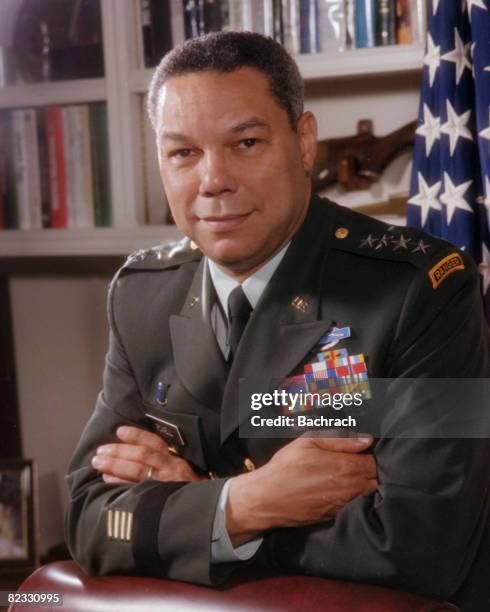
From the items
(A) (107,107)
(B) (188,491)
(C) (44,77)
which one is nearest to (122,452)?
(B) (188,491)

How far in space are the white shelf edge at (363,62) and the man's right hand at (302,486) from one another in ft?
3.10

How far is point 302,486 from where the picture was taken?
109 centimetres

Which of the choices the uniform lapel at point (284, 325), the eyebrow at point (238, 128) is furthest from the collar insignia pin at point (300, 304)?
the eyebrow at point (238, 128)

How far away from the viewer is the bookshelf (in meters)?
2.00

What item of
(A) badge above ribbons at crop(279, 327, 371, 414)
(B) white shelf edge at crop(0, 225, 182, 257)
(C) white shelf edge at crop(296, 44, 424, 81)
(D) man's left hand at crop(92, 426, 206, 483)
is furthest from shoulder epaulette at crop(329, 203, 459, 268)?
(B) white shelf edge at crop(0, 225, 182, 257)

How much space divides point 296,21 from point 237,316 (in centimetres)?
85

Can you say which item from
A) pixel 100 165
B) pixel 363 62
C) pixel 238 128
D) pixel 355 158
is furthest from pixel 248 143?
pixel 100 165

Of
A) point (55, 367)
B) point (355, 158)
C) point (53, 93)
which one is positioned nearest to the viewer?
point (355, 158)

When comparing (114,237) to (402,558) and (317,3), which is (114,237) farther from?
(402,558)

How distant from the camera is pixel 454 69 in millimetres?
1646

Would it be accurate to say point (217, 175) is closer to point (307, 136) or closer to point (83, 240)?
point (307, 136)

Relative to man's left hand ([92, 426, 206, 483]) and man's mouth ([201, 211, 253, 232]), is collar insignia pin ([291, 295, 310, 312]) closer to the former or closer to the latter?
man's mouth ([201, 211, 253, 232])

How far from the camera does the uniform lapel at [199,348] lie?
4.19 feet

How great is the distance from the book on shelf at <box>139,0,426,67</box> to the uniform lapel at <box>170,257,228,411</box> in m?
0.73
